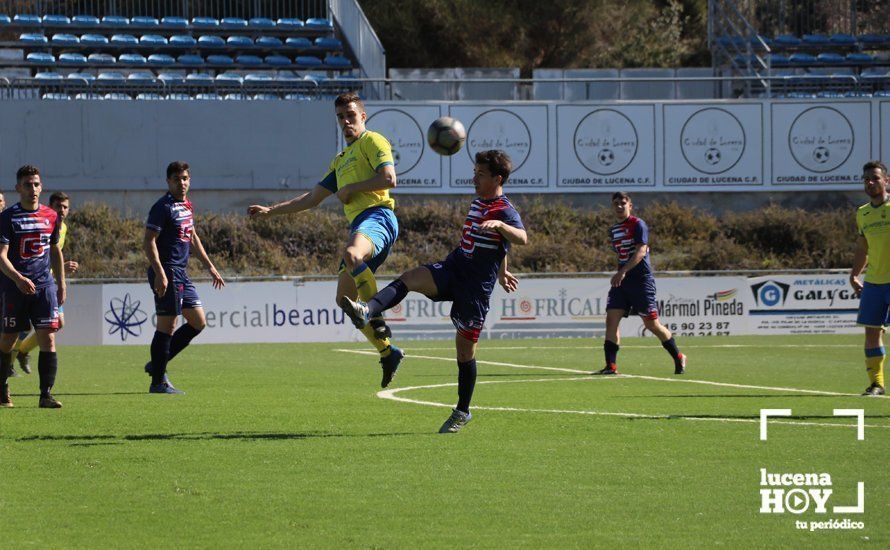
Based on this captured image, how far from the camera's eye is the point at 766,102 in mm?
33812

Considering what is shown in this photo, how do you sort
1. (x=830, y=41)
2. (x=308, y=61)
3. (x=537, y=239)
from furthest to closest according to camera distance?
(x=830, y=41)
(x=308, y=61)
(x=537, y=239)

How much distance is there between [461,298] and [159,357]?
15.9 feet

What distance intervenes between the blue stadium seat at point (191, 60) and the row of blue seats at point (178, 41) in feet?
1.91

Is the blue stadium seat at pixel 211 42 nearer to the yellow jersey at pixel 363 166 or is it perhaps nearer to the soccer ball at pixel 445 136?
the soccer ball at pixel 445 136

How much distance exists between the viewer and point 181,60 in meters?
34.5

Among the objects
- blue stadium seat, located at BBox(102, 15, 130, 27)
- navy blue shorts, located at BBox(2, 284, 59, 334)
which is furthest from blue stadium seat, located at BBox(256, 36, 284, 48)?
navy blue shorts, located at BBox(2, 284, 59, 334)

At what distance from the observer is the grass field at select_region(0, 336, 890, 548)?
18.1ft

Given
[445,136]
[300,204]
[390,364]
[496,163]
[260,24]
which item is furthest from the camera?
[260,24]

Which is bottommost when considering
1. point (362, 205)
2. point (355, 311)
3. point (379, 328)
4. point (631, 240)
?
point (379, 328)

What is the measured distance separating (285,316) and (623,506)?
19.7 meters

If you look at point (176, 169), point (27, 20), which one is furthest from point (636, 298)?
point (27, 20)

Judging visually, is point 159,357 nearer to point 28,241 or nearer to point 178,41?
point 28,241

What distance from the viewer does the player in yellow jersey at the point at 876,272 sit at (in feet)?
39.8

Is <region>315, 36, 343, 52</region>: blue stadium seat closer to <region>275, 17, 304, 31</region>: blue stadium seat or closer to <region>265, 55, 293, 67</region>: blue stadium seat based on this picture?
<region>275, 17, 304, 31</region>: blue stadium seat
